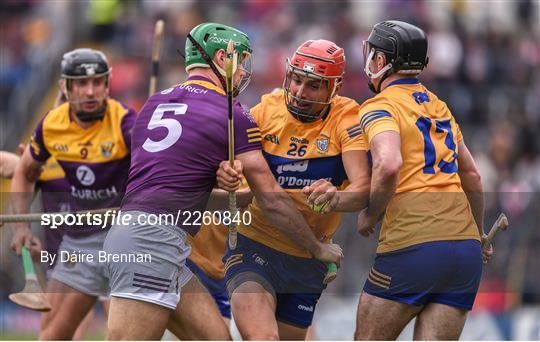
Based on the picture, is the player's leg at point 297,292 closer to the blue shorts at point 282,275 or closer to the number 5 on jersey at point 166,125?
the blue shorts at point 282,275

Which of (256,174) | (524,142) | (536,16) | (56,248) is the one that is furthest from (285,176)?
(536,16)

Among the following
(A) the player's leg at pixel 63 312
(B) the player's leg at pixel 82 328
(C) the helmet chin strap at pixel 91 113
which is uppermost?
(C) the helmet chin strap at pixel 91 113

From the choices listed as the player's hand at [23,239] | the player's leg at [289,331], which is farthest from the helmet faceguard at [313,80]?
the player's hand at [23,239]

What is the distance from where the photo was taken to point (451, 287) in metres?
7.34

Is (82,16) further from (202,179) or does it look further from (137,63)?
(202,179)

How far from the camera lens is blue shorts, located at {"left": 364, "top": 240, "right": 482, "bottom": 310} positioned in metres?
7.29

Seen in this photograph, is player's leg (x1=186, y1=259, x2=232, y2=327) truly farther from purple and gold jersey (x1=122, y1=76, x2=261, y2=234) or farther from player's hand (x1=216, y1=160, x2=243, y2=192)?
player's hand (x1=216, y1=160, x2=243, y2=192)

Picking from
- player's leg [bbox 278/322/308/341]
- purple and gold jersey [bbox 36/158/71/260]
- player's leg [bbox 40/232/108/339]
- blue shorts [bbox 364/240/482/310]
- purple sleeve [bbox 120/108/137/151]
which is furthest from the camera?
purple and gold jersey [bbox 36/158/71/260]

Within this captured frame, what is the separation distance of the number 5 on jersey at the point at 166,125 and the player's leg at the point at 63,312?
2.45 metres

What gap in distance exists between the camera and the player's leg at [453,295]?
24.0 ft

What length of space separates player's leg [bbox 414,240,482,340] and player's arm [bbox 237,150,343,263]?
703mm

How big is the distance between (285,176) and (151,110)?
0.97 metres

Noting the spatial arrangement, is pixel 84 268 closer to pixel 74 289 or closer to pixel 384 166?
pixel 74 289
